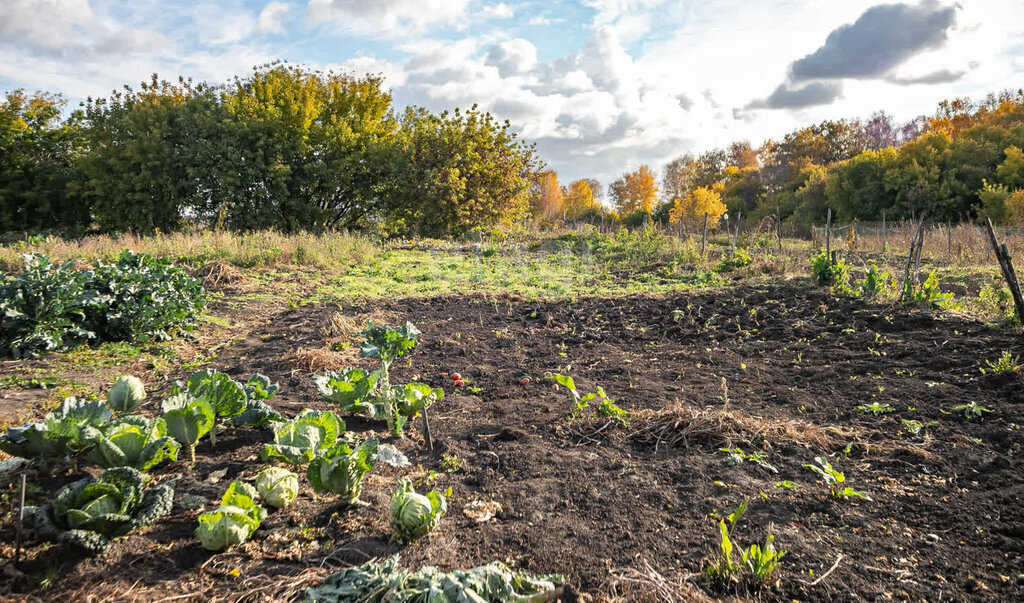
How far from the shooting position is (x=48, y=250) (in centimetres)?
945

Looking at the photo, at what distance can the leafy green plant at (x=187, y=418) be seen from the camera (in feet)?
8.24

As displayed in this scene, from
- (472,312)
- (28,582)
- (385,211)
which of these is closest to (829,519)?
(28,582)

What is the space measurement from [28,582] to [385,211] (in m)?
19.1

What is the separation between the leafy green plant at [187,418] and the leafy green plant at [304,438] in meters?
0.31

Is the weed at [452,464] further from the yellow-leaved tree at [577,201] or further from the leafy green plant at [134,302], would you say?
the yellow-leaved tree at [577,201]

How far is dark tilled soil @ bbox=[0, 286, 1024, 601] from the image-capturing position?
194 cm

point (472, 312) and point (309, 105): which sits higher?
point (309, 105)

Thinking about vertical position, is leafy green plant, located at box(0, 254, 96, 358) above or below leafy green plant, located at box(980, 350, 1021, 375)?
above

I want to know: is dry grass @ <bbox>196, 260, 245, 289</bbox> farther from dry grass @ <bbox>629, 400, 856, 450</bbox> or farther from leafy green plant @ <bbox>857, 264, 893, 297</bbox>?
leafy green plant @ <bbox>857, 264, 893, 297</bbox>

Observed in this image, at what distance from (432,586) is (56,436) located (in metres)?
1.84

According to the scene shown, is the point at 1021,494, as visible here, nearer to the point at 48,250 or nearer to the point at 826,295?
the point at 826,295

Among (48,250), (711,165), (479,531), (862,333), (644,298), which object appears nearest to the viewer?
(479,531)

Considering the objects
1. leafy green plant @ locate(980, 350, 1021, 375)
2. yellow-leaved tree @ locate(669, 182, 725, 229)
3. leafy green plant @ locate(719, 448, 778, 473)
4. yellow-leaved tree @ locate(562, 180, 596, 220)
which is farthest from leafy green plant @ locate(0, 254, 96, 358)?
yellow-leaved tree @ locate(562, 180, 596, 220)

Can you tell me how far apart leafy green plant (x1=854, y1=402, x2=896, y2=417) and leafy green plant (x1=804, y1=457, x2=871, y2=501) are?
105 centimetres
